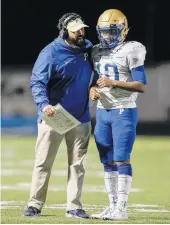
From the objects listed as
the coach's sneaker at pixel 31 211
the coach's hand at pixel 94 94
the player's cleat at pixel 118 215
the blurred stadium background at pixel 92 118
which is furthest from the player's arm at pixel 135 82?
the coach's sneaker at pixel 31 211

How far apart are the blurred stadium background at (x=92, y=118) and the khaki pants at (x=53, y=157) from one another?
25 cm

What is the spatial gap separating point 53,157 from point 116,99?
743 millimetres

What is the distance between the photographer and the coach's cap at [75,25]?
26.0 feet

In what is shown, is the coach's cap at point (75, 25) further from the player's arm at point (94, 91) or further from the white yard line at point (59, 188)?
the white yard line at point (59, 188)

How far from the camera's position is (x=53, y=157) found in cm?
808

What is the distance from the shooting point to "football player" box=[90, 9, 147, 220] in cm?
775

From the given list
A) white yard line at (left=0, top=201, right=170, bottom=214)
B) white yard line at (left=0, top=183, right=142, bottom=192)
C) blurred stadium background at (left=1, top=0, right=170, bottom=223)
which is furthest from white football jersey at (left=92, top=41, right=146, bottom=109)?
white yard line at (left=0, top=183, right=142, bottom=192)

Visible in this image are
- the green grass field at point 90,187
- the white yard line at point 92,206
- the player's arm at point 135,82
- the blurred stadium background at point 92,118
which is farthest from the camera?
the blurred stadium background at point 92,118

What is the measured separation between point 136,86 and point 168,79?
17.7 metres

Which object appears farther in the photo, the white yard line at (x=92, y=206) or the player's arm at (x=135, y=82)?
the white yard line at (x=92, y=206)

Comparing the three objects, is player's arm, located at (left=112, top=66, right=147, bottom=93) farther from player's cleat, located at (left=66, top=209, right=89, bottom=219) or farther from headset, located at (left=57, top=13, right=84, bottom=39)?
player's cleat, located at (left=66, top=209, right=89, bottom=219)

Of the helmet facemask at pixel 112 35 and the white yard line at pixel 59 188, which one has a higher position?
the helmet facemask at pixel 112 35

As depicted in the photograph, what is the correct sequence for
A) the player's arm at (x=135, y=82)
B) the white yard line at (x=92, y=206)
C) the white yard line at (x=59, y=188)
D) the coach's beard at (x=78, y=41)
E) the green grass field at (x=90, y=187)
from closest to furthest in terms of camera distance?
the player's arm at (x=135, y=82) < the coach's beard at (x=78, y=41) < the green grass field at (x=90, y=187) < the white yard line at (x=92, y=206) < the white yard line at (x=59, y=188)

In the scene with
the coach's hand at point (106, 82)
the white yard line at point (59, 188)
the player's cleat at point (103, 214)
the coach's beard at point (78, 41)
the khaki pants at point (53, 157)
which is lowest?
the white yard line at point (59, 188)
